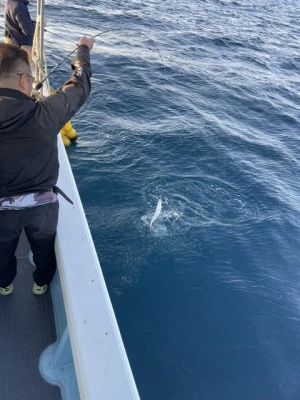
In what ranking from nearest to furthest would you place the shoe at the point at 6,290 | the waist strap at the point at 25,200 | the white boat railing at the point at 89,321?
the white boat railing at the point at 89,321 → the waist strap at the point at 25,200 → the shoe at the point at 6,290

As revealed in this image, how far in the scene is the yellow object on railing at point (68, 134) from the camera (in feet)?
26.4

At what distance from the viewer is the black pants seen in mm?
2748

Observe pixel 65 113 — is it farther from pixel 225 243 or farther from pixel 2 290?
pixel 225 243

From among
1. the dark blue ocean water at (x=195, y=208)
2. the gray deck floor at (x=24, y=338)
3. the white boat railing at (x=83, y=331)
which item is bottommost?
the dark blue ocean water at (x=195, y=208)

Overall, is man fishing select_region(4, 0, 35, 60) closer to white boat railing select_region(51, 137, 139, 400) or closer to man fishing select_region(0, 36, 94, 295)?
man fishing select_region(0, 36, 94, 295)

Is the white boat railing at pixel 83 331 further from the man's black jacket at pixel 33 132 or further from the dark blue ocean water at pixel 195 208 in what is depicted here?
the dark blue ocean water at pixel 195 208

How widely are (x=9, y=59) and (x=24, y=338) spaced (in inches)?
78.5

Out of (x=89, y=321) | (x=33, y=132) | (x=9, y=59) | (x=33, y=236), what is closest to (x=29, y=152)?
(x=33, y=132)

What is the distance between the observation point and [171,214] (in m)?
7.06

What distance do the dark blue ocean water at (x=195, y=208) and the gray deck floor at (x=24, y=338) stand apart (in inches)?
82.1

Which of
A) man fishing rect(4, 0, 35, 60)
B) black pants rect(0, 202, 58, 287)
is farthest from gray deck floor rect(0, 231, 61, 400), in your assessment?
man fishing rect(4, 0, 35, 60)

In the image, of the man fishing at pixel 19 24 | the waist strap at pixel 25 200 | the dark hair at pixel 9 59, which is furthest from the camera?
the man fishing at pixel 19 24

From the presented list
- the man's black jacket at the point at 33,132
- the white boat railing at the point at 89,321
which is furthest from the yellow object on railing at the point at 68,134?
the man's black jacket at the point at 33,132

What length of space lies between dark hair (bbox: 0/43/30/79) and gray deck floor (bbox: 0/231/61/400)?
71.8 inches
